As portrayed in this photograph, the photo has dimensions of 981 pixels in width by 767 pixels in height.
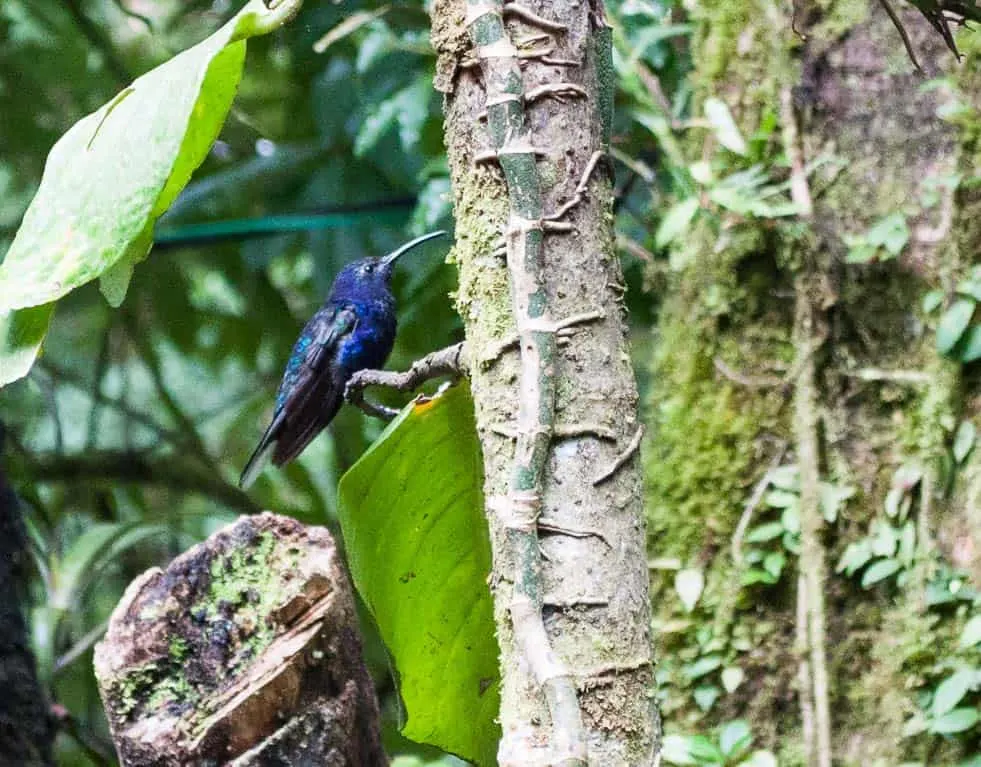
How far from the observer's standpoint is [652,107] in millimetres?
2234

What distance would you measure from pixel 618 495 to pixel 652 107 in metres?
1.41

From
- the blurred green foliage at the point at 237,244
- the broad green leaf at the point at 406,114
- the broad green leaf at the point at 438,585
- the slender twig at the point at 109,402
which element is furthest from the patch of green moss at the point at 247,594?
the slender twig at the point at 109,402

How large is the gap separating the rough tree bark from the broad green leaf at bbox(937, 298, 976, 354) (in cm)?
91

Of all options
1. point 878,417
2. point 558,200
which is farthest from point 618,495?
point 878,417

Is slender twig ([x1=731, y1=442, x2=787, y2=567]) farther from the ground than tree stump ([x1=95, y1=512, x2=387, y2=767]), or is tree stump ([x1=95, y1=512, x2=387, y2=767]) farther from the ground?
tree stump ([x1=95, y1=512, x2=387, y2=767])

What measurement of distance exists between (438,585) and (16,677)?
1.02 m

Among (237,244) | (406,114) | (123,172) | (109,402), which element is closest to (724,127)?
(406,114)

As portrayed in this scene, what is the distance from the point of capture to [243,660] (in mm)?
1320

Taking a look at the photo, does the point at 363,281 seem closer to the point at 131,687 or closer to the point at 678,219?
the point at 678,219

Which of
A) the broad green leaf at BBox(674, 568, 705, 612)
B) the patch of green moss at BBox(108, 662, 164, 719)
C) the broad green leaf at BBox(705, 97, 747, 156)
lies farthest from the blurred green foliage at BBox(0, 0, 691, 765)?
the patch of green moss at BBox(108, 662, 164, 719)

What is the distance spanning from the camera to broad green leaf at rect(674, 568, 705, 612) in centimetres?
195


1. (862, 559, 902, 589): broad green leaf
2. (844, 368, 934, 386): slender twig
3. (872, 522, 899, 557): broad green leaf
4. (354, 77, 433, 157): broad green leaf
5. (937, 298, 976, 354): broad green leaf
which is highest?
(354, 77, 433, 157): broad green leaf

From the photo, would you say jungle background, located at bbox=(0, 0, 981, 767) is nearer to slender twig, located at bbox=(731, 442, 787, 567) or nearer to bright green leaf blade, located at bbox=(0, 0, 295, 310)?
slender twig, located at bbox=(731, 442, 787, 567)

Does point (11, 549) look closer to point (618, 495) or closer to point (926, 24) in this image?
point (618, 495)
